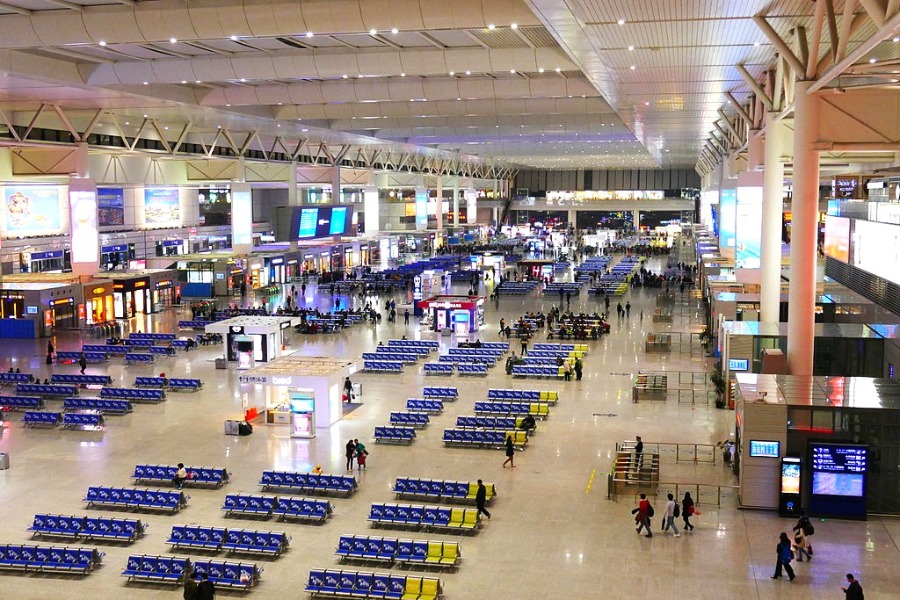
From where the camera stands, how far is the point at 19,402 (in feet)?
87.2

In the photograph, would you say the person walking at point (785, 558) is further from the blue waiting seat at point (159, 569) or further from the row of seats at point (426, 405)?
the row of seats at point (426, 405)

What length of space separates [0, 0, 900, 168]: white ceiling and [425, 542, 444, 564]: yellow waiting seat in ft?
28.4

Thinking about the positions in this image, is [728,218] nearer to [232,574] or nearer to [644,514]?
[644,514]

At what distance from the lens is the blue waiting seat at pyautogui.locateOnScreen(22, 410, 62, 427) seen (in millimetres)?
24562

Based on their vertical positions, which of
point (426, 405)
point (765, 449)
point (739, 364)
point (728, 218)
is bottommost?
point (426, 405)

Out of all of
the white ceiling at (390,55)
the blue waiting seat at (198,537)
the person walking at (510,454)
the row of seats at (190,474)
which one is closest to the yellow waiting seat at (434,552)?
the blue waiting seat at (198,537)

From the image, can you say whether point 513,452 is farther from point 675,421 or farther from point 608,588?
point 608,588

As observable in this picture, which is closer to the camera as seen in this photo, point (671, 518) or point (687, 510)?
point (671, 518)

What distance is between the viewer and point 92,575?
15156mm

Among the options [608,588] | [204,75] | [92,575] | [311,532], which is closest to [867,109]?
[608,588]

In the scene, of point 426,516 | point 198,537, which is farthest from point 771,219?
point 198,537

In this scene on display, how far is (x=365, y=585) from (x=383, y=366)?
17835 mm

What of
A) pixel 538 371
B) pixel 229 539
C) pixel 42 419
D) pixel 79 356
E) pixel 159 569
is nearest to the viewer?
pixel 159 569

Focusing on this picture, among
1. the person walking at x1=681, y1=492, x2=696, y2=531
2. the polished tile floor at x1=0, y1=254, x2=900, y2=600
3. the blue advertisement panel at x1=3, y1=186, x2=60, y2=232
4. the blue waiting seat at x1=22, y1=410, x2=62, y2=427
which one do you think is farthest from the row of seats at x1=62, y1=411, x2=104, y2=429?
the blue advertisement panel at x1=3, y1=186, x2=60, y2=232
